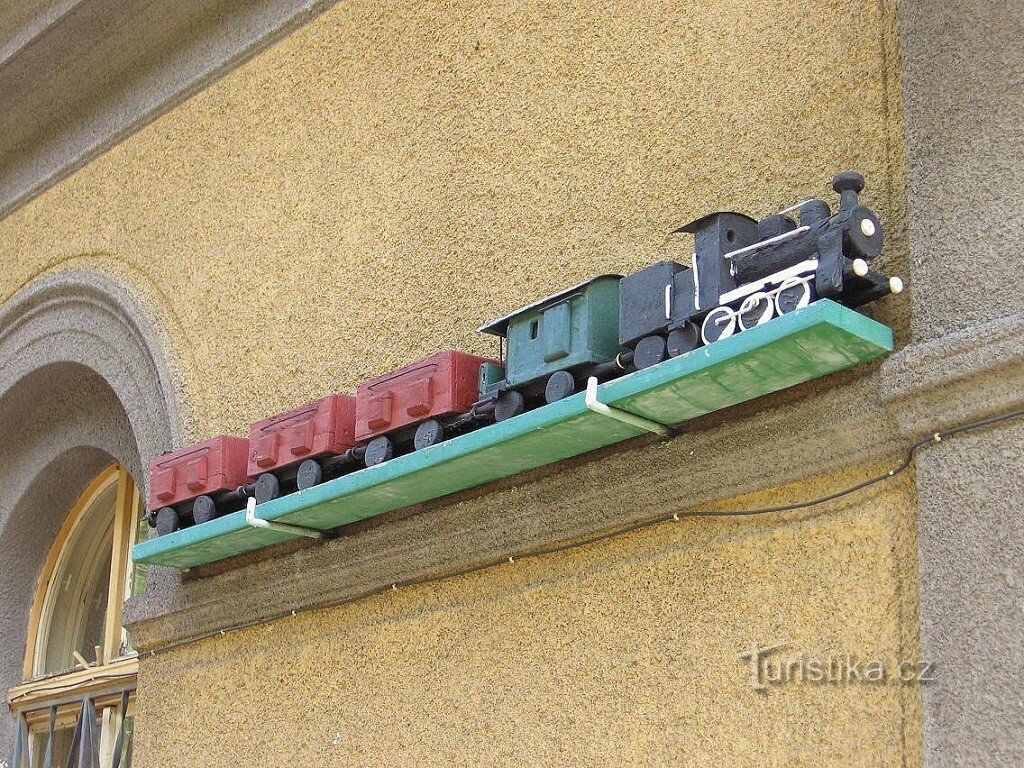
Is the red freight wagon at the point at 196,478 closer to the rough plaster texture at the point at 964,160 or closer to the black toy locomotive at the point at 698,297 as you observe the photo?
the black toy locomotive at the point at 698,297

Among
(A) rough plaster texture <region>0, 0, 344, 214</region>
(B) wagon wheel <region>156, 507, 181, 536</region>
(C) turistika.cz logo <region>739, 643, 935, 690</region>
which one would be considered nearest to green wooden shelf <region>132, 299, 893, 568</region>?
(B) wagon wheel <region>156, 507, 181, 536</region>

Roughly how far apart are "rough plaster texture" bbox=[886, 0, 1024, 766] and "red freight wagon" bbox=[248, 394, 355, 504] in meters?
1.83

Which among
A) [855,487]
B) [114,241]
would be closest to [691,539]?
[855,487]

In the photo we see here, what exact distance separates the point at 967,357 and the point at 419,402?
160cm

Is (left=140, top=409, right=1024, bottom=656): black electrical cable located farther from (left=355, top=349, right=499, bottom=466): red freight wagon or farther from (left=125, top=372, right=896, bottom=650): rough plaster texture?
(left=355, top=349, right=499, bottom=466): red freight wagon

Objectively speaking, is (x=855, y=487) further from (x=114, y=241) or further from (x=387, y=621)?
(x=114, y=241)

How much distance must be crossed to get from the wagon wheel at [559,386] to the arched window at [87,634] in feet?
10.2

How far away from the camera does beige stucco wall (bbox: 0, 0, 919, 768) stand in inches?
129

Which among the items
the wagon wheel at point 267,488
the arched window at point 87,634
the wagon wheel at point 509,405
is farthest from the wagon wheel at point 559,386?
the arched window at point 87,634

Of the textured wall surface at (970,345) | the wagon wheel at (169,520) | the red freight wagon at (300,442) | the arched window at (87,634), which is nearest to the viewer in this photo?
the textured wall surface at (970,345)

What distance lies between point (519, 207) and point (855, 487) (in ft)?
5.38

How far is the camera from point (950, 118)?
10.7 feet

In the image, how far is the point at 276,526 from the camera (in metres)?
4.37

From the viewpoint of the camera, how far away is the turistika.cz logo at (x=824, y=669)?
A: 2.94m
